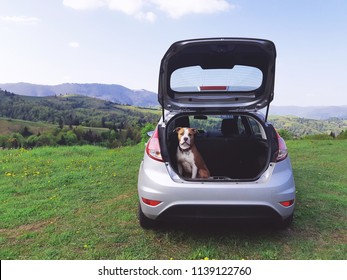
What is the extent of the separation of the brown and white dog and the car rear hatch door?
337mm

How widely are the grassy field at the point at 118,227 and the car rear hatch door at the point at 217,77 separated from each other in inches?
64.8

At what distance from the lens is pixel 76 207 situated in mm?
5312

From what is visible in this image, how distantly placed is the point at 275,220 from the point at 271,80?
1777mm

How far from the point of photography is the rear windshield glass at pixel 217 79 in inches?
182

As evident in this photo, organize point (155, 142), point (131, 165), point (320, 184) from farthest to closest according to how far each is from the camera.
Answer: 1. point (131, 165)
2. point (320, 184)
3. point (155, 142)

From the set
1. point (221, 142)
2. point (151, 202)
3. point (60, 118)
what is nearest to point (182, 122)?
point (221, 142)

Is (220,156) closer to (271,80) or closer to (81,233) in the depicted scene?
(271,80)

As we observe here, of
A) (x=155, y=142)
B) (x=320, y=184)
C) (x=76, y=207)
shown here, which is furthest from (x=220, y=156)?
(x=320, y=184)

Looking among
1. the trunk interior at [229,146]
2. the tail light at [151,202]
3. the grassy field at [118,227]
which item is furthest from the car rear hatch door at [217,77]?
the grassy field at [118,227]

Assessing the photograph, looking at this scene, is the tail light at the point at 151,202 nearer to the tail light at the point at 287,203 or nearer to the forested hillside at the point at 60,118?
the tail light at the point at 287,203

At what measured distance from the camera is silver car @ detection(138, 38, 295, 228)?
11.5 feet

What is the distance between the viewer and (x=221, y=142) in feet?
16.9

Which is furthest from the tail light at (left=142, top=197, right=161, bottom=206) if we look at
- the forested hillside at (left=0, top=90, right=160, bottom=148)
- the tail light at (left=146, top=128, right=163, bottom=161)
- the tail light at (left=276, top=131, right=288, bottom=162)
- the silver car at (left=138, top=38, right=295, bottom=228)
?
the forested hillside at (left=0, top=90, right=160, bottom=148)

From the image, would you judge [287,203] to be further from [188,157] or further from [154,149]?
[154,149]
